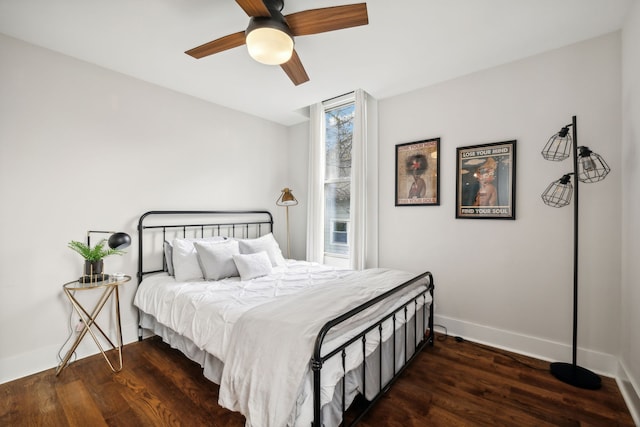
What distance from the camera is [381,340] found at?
1.81m

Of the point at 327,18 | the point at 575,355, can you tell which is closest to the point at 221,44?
the point at 327,18

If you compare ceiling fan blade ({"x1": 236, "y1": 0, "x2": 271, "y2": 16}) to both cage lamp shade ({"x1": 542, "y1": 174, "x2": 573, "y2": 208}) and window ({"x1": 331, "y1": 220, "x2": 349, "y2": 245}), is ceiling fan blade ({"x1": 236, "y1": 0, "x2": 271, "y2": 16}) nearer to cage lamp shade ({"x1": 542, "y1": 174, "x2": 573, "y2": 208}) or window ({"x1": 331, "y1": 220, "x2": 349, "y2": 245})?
cage lamp shade ({"x1": 542, "y1": 174, "x2": 573, "y2": 208})

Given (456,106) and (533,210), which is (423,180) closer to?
(456,106)

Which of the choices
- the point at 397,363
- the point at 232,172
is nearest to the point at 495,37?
the point at 397,363

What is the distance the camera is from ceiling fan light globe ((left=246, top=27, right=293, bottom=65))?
5.33 ft

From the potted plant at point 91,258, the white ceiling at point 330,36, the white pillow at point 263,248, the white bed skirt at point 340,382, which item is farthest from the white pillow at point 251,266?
the white ceiling at point 330,36

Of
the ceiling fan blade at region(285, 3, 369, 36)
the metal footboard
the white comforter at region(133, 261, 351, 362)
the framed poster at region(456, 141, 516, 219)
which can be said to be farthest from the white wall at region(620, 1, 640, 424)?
the white comforter at region(133, 261, 351, 362)

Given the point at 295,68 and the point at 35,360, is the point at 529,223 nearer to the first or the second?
the point at 295,68

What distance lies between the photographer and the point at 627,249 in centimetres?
200

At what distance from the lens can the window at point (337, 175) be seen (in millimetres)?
3734

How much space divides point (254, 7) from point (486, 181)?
7.91ft

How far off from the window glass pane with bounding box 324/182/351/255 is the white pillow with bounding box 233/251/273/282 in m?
1.27

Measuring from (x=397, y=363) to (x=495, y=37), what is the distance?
2659 mm

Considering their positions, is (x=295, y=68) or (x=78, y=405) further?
(x=295, y=68)
